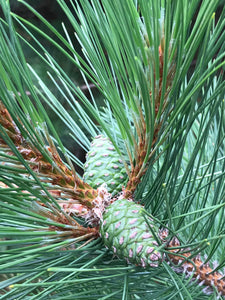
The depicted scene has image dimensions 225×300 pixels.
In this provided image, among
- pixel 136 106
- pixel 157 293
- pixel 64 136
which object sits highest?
pixel 64 136

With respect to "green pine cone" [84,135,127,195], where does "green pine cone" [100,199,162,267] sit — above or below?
below

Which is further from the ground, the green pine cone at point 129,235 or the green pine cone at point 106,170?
the green pine cone at point 106,170

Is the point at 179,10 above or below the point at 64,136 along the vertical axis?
below

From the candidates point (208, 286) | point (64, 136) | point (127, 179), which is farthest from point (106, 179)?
point (64, 136)

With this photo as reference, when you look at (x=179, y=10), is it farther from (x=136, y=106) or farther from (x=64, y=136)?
(x=64, y=136)
